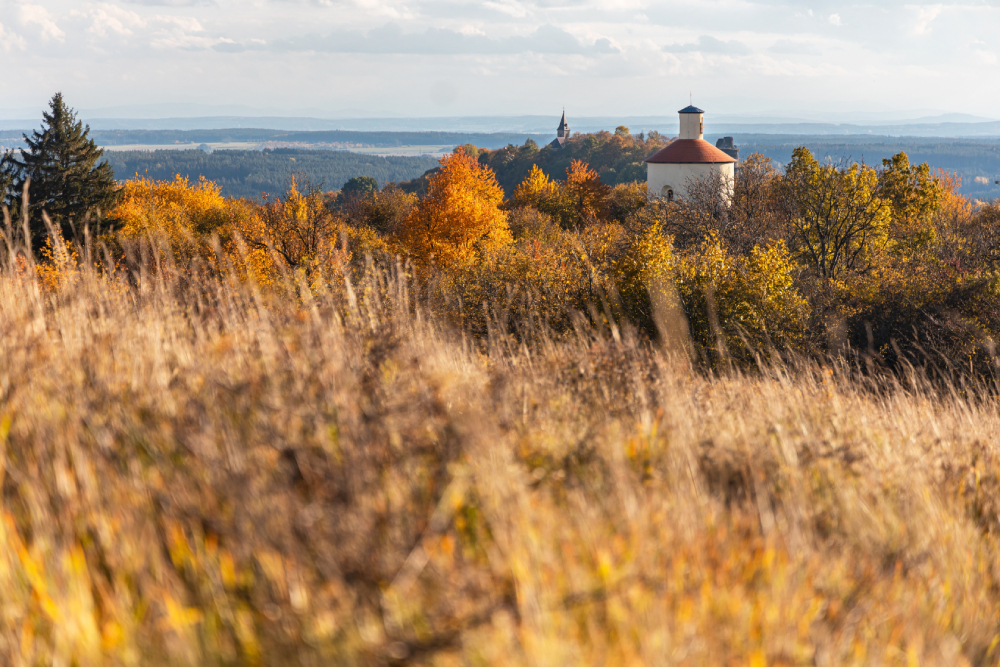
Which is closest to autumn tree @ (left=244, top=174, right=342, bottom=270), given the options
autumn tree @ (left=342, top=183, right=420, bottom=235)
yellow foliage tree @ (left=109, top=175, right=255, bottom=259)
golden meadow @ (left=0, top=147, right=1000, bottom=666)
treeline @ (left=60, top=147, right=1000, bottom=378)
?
treeline @ (left=60, top=147, right=1000, bottom=378)

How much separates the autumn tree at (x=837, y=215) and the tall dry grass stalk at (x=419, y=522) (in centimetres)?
2508

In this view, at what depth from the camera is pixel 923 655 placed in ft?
7.88

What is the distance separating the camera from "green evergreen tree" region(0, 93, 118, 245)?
38156 millimetres

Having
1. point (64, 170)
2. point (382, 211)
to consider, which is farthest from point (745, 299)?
point (64, 170)

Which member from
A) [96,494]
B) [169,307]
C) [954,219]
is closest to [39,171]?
[169,307]

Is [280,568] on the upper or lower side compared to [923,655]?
upper

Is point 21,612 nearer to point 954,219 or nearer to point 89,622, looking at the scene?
point 89,622

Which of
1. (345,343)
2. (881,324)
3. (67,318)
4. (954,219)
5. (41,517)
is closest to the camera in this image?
(41,517)

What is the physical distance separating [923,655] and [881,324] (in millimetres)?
16924

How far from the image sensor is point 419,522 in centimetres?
215

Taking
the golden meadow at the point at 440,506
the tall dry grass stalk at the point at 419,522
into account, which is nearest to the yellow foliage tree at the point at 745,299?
the golden meadow at the point at 440,506

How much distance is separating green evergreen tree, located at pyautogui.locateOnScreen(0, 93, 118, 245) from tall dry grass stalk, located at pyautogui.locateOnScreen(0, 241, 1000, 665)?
3990 centimetres

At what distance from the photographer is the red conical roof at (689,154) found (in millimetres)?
50219

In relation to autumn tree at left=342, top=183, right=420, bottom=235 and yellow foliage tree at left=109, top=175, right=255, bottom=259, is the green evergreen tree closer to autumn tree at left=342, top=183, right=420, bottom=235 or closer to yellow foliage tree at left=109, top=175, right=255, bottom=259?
yellow foliage tree at left=109, top=175, right=255, bottom=259
